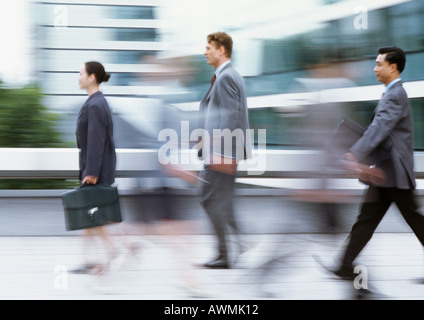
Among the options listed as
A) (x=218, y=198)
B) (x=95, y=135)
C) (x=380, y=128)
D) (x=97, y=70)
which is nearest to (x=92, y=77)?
(x=97, y=70)

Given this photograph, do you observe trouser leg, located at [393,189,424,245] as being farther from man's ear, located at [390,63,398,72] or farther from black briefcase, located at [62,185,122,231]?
black briefcase, located at [62,185,122,231]

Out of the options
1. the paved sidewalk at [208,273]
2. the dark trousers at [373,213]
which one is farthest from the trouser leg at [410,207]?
the paved sidewalk at [208,273]

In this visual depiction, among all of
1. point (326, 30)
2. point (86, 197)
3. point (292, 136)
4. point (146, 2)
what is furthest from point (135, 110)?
point (326, 30)

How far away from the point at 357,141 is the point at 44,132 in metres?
5.35

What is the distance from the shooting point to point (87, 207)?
4348mm

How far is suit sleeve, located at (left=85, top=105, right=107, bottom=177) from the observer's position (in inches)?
173

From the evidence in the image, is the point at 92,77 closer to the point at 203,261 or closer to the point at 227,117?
the point at 227,117

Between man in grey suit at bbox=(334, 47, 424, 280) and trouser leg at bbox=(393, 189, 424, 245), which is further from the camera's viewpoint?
trouser leg at bbox=(393, 189, 424, 245)

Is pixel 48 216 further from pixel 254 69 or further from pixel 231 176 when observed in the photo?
pixel 254 69

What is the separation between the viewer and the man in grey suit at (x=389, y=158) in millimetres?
4027

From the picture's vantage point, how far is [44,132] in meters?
8.44

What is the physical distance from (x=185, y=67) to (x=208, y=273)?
1.48 meters

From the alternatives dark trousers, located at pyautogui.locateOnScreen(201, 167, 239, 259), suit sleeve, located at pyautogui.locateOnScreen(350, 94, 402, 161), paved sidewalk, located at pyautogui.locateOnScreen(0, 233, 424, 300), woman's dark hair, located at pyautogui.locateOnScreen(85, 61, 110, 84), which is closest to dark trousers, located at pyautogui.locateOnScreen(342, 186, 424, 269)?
paved sidewalk, located at pyautogui.locateOnScreen(0, 233, 424, 300)

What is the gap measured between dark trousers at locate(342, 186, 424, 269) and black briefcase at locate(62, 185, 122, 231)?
1556 mm
